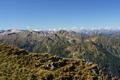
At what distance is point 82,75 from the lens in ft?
176

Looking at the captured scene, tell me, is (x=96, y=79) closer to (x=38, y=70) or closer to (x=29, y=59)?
(x=38, y=70)

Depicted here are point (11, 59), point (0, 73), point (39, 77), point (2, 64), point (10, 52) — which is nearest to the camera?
point (39, 77)

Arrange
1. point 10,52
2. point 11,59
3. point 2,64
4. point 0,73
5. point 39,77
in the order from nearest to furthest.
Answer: point 39,77
point 0,73
point 2,64
point 11,59
point 10,52

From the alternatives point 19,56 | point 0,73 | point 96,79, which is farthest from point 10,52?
point 96,79

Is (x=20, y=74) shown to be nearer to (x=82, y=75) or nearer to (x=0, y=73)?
(x=0, y=73)

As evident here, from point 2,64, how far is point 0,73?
5.38 meters

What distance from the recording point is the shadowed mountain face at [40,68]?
5147cm

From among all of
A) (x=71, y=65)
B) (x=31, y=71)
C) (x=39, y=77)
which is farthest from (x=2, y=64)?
(x=71, y=65)

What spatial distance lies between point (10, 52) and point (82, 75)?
23932mm

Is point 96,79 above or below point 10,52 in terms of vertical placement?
below

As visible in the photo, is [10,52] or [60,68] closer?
[60,68]

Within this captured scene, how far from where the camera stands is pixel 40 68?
57.3m

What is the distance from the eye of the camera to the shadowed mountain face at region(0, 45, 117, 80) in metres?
51.5

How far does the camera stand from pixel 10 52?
68062 millimetres
